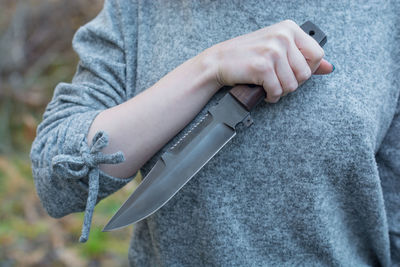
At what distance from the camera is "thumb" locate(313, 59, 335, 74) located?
839 mm

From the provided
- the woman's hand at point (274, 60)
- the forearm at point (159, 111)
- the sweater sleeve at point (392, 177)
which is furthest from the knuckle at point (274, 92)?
the sweater sleeve at point (392, 177)

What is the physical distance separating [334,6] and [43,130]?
73 cm

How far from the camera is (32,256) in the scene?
7.38ft

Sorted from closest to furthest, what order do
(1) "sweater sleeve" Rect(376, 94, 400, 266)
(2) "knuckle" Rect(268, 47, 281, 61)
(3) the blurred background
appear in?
(2) "knuckle" Rect(268, 47, 281, 61), (1) "sweater sleeve" Rect(376, 94, 400, 266), (3) the blurred background

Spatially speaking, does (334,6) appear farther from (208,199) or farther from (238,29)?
(208,199)

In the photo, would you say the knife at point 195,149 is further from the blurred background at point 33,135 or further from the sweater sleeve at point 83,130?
the blurred background at point 33,135

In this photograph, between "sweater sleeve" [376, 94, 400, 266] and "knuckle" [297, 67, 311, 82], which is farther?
"sweater sleeve" [376, 94, 400, 266]

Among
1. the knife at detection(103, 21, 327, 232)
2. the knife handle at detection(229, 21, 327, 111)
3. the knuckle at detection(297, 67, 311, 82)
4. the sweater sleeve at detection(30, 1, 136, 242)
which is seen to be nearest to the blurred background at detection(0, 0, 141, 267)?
the sweater sleeve at detection(30, 1, 136, 242)

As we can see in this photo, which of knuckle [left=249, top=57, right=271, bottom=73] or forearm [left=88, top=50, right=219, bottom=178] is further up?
knuckle [left=249, top=57, right=271, bottom=73]

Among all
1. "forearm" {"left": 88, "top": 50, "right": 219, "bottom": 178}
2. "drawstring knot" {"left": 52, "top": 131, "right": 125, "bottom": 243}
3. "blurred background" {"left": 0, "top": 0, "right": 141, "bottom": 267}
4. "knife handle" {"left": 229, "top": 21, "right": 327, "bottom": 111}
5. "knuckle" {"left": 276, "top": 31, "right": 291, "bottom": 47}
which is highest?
"knuckle" {"left": 276, "top": 31, "right": 291, "bottom": 47}

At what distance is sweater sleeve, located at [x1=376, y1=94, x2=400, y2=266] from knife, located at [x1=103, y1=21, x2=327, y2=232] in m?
0.29

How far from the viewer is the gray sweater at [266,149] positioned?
0.87 meters

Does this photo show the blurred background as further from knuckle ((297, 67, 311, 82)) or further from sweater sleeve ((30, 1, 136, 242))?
knuckle ((297, 67, 311, 82))

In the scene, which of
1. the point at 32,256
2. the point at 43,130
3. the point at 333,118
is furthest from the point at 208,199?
the point at 32,256
